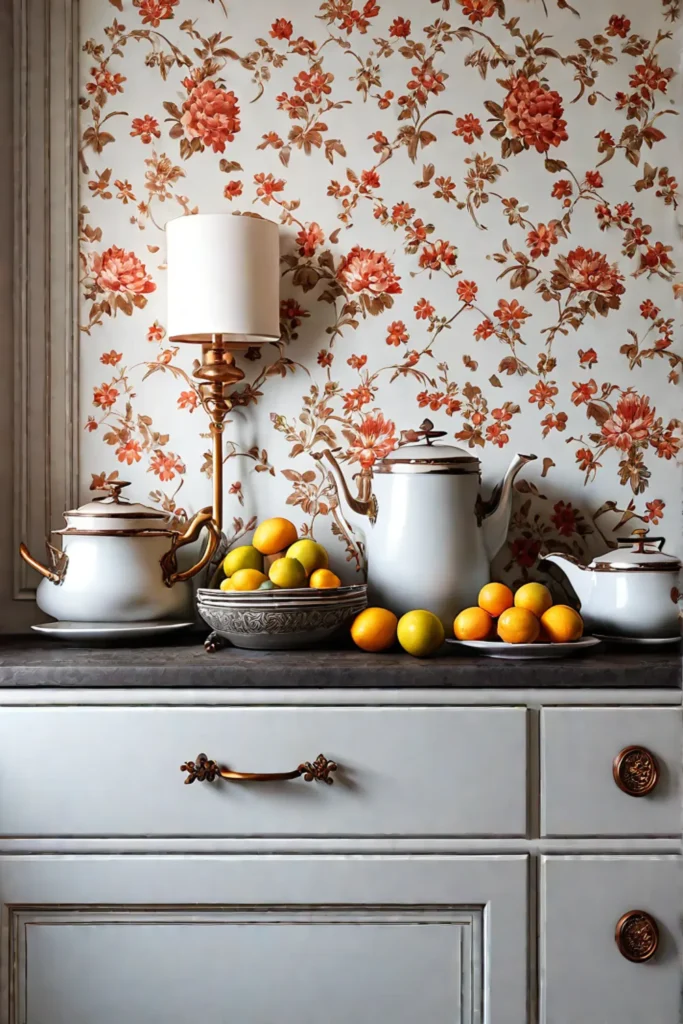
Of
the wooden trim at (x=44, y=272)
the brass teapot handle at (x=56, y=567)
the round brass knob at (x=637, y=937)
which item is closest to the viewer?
the round brass knob at (x=637, y=937)

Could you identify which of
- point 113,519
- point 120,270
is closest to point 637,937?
point 113,519

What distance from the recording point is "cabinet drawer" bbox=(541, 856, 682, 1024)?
50.0 inches

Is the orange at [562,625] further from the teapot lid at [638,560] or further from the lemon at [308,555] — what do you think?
the lemon at [308,555]

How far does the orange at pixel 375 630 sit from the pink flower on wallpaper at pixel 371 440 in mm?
453

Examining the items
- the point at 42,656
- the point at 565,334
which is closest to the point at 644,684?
the point at 565,334

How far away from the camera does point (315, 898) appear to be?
4.19 ft

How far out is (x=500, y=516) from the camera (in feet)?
5.35

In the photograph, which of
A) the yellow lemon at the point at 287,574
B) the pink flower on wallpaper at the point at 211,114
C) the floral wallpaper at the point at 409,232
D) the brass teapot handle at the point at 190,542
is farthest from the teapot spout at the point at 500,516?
the pink flower on wallpaper at the point at 211,114

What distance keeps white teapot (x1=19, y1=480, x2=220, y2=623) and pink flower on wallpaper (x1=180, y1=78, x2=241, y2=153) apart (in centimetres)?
77

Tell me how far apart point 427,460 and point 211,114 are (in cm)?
85

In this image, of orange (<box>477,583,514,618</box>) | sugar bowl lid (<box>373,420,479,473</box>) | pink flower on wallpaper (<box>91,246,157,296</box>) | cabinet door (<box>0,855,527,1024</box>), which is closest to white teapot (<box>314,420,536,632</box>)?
sugar bowl lid (<box>373,420,479,473</box>)

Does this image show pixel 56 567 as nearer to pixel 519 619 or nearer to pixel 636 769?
pixel 519 619

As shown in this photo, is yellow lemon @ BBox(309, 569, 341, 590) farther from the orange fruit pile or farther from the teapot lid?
the teapot lid

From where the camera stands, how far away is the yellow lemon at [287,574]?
146 cm
